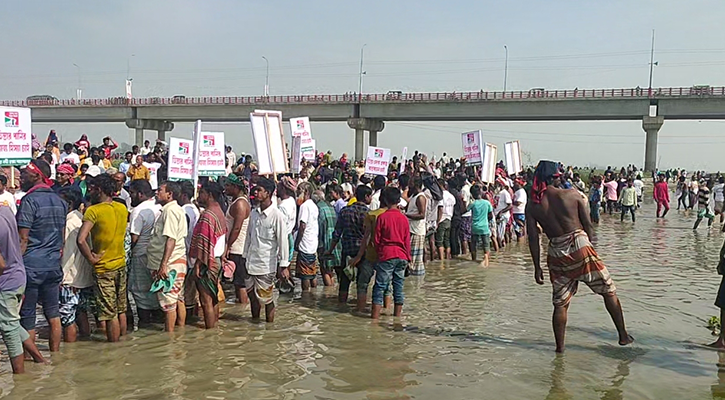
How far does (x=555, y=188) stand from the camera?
277 inches

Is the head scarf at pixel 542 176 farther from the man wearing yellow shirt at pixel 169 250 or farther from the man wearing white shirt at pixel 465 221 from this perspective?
the man wearing white shirt at pixel 465 221

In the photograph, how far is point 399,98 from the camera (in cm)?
6178

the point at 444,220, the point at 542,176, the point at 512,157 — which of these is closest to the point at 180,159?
the point at 444,220

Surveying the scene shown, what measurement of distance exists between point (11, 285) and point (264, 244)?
2.98m

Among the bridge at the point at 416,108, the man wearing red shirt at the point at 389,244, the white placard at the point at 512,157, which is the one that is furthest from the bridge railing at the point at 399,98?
the man wearing red shirt at the point at 389,244

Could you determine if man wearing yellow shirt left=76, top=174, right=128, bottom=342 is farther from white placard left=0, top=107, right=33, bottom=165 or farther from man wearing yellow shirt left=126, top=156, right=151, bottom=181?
man wearing yellow shirt left=126, top=156, right=151, bottom=181

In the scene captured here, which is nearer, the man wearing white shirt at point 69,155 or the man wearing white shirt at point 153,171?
the man wearing white shirt at point 153,171

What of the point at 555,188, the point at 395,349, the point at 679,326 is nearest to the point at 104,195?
the point at 395,349

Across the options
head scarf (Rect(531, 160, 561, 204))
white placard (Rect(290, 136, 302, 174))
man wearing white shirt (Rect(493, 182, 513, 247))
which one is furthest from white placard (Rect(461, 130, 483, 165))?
head scarf (Rect(531, 160, 561, 204))

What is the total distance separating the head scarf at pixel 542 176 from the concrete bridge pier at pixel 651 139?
2126 inches

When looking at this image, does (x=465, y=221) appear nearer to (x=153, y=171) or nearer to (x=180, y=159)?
(x=180, y=159)

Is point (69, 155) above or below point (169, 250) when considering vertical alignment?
above

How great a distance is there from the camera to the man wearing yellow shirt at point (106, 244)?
6965 millimetres

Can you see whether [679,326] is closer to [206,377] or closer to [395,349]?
[395,349]
